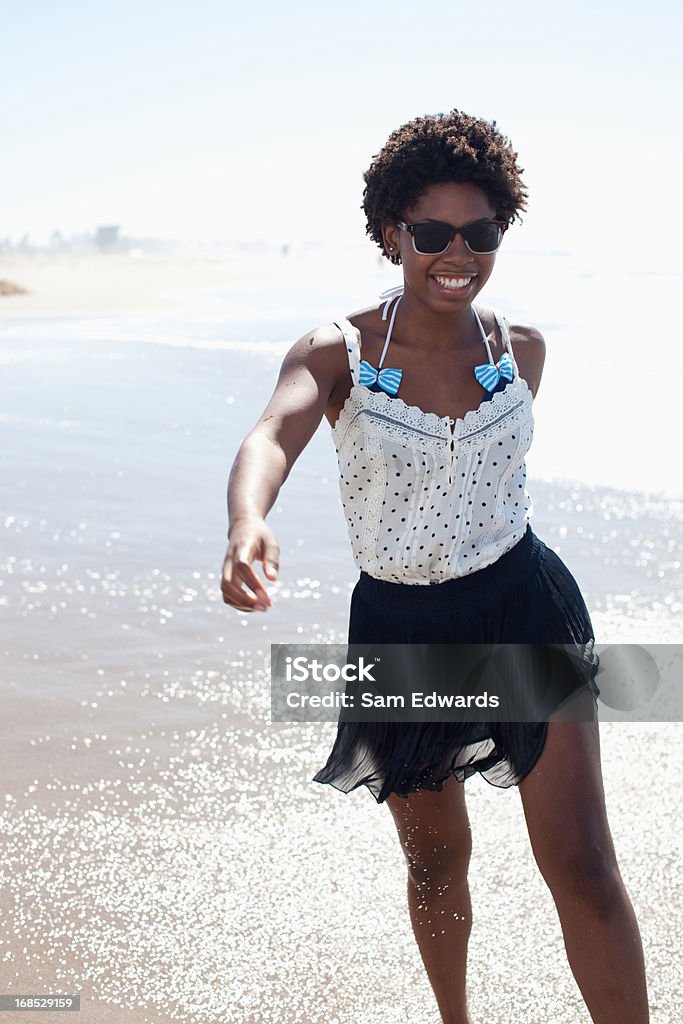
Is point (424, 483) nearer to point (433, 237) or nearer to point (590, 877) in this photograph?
point (433, 237)

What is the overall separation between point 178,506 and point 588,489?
2.46 m

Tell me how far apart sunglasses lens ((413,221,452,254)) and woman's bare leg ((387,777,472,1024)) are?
44.3 inches

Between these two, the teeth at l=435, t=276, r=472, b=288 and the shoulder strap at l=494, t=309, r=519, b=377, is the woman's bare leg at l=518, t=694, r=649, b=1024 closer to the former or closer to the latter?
the shoulder strap at l=494, t=309, r=519, b=377

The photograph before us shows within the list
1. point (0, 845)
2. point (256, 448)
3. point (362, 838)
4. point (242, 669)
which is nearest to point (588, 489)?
point (242, 669)

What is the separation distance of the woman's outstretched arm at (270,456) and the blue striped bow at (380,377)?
4 cm

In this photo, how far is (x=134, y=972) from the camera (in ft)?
9.88

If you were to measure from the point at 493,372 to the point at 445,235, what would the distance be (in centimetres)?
31

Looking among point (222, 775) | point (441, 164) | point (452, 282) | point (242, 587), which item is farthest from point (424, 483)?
point (222, 775)

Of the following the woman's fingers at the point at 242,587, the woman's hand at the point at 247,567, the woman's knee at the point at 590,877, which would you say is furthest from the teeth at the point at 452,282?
the woman's knee at the point at 590,877

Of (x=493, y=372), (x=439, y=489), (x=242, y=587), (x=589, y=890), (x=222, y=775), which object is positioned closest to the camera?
(x=242, y=587)

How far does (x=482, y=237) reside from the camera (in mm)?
2613

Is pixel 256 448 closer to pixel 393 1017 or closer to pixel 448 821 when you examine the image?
pixel 448 821

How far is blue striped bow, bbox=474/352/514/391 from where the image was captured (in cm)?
264

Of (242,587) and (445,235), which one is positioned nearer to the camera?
(242,587)
